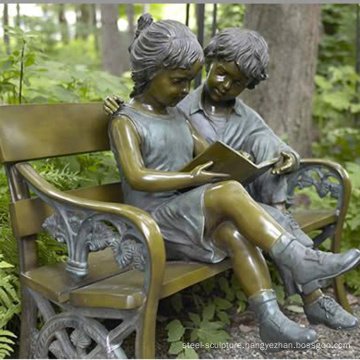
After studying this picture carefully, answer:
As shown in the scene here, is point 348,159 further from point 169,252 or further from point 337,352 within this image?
point 169,252

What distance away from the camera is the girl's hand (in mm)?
2287

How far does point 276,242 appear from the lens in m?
2.13

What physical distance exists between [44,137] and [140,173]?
553 mm

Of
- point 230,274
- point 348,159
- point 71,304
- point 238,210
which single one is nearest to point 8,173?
point 71,304

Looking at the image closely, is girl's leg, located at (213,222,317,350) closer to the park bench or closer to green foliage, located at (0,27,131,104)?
the park bench

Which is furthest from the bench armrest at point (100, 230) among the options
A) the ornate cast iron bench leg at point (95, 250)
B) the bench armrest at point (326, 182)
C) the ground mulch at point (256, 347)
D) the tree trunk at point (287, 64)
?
the tree trunk at point (287, 64)

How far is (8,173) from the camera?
235cm

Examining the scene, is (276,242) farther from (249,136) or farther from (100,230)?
(249,136)

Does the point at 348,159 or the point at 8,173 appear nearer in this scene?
the point at 8,173

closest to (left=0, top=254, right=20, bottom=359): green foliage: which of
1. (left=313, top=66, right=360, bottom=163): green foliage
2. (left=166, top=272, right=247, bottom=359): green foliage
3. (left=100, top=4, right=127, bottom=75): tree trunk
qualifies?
(left=166, top=272, right=247, bottom=359): green foliage

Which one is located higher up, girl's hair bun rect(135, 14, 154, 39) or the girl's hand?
girl's hair bun rect(135, 14, 154, 39)

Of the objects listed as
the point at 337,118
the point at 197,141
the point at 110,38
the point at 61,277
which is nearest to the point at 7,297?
the point at 61,277

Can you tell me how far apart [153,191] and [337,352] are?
1.48m

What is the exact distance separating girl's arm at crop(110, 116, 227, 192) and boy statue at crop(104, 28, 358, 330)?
0.17m
